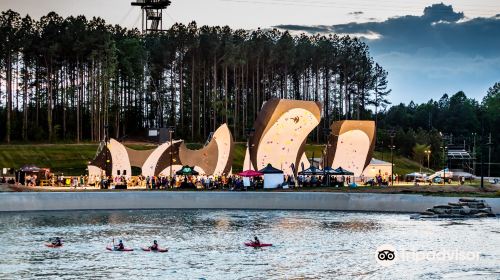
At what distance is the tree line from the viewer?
397 feet

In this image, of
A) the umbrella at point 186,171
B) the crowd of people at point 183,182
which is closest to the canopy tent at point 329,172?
the crowd of people at point 183,182

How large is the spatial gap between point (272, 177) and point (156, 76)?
68.1 meters

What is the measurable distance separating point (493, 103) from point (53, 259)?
515 ft

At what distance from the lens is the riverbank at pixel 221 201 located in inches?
2603

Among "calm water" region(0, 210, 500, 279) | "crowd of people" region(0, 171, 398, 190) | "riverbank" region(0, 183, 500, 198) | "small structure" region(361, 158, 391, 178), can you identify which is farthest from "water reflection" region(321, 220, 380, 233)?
"small structure" region(361, 158, 391, 178)

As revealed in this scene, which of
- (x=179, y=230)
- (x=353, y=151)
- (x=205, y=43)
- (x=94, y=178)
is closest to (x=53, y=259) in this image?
(x=179, y=230)

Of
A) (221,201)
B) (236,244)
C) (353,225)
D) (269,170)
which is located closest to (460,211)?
(353,225)

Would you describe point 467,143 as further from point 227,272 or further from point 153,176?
point 227,272

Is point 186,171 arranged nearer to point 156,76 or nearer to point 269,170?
point 269,170

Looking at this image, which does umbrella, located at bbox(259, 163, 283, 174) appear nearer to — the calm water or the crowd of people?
the crowd of people

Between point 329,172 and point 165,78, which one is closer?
point 329,172

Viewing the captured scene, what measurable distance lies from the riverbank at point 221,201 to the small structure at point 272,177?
6.62 metres

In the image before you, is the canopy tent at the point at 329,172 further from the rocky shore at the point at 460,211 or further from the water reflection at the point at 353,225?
the water reflection at the point at 353,225

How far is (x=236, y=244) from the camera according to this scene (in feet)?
149
